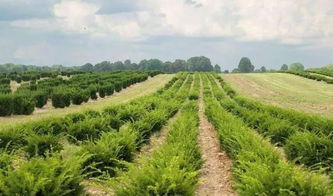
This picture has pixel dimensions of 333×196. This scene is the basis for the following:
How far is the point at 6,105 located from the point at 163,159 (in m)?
19.5

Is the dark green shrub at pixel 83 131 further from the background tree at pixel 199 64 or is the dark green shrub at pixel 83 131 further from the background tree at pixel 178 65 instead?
the background tree at pixel 199 64

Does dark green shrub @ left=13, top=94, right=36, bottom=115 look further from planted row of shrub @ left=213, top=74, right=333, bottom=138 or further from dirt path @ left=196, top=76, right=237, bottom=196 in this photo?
planted row of shrub @ left=213, top=74, right=333, bottom=138

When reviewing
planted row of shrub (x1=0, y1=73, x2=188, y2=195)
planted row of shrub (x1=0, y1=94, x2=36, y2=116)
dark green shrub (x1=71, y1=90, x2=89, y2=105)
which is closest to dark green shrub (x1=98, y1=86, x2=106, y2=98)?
dark green shrub (x1=71, y1=90, x2=89, y2=105)

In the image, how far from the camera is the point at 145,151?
12875 millimetres

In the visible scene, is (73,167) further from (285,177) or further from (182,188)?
(285,177)

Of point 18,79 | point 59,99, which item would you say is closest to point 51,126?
point 59,99

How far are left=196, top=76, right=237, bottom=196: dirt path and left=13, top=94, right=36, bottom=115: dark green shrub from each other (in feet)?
46.1

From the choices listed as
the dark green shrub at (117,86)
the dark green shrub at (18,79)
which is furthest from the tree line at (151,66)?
the dark green shrub at (117,86)

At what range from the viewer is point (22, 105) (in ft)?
83.1

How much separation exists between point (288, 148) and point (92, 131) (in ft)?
21.2

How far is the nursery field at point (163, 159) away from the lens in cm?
632

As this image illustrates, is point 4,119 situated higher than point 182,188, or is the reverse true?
point 182,188

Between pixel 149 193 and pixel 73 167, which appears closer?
pixel 149 193

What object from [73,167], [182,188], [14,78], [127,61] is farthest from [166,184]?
[127,61]
